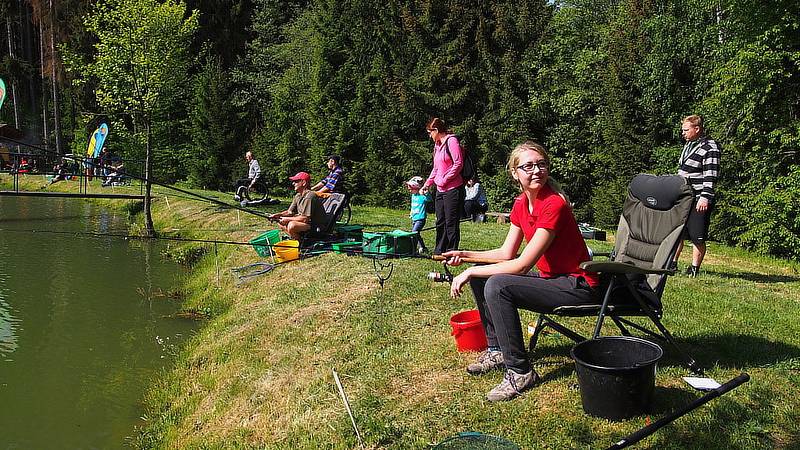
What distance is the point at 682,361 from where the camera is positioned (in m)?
4.16

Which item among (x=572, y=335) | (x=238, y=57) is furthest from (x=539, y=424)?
(x=238, y=57)

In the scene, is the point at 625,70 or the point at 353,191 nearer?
the point at 625,70

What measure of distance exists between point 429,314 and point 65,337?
4.95 m

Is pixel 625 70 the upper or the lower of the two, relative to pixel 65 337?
upper

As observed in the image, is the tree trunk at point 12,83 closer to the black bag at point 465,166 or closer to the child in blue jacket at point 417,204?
the child in blue jacket at point 417,204

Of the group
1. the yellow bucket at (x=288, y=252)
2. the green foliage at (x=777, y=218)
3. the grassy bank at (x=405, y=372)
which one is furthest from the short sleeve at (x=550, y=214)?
the green foliage at (x=777, y=218)

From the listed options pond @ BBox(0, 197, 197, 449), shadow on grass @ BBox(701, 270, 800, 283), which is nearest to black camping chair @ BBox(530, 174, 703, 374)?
shadow on grass @ BBox(701, 270, 800, 283)

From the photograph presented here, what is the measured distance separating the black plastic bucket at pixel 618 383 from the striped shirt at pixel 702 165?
11.5 ft

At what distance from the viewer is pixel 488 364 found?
4.18 m

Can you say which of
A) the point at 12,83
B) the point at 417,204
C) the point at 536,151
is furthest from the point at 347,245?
the point at 12,83

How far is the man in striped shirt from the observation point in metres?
6.49

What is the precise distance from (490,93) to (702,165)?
37.0 ft

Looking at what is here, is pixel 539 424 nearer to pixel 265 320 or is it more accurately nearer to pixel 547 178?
pixel 547 178

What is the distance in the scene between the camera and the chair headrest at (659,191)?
182 inches
